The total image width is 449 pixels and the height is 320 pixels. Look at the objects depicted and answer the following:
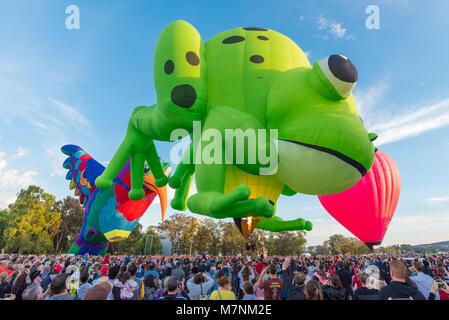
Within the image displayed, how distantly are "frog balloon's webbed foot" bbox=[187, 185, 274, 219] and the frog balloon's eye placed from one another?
6.34 ft

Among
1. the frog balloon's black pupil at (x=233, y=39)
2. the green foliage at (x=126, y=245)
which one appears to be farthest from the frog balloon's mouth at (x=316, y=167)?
the green foliage at (x=126, y=245)

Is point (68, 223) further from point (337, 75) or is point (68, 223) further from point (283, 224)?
point (337, 75)

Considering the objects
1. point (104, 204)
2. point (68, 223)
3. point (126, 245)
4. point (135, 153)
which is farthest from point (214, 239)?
point (135, 153)

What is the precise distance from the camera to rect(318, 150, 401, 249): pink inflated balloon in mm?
12922

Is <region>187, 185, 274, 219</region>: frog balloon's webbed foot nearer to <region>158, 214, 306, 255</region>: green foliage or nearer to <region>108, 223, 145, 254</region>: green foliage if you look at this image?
<region>158, 214, 306, 255</region>: green foliage

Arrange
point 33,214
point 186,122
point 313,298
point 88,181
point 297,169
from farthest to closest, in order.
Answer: point 33,214 < point 88,181 < point 186,122 < point 297,169 < point 313,298

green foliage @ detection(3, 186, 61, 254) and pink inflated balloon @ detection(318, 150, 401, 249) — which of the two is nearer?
pink inflated balloon @ detection(318, 150, 401, 249)

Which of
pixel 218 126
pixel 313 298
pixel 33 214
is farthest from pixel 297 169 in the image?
pixel 33 214

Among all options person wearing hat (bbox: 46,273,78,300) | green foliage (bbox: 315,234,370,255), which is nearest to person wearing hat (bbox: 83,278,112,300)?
person wearing hat (bbox: 46,273,78,300)

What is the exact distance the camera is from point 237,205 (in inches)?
151

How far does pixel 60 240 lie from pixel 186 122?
161ft
